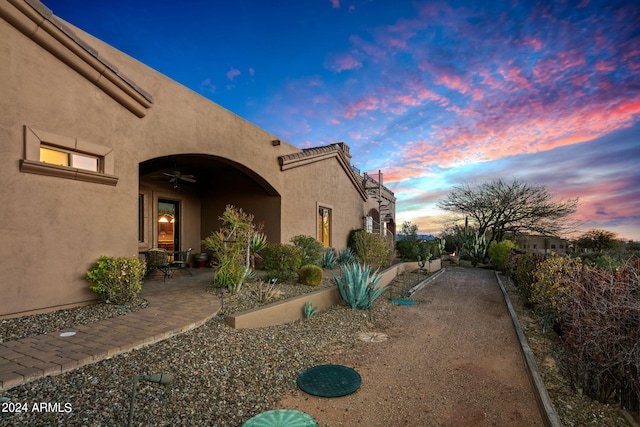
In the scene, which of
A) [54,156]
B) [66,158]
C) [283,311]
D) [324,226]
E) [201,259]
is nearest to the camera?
[54,156]

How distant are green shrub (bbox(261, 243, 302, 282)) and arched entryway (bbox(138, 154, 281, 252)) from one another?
2.56 metres

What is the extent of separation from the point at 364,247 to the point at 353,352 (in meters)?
7.13

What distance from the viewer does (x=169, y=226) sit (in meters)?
11.1

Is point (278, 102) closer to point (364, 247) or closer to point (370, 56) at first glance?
point (370, 56)

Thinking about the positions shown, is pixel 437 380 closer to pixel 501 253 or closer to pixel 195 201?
pixel 195 201

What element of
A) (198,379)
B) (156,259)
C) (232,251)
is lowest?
(198,379)

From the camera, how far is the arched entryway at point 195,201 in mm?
10094

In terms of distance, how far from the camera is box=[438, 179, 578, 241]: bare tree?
1750 cm

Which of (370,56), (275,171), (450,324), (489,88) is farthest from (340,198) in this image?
(450,324)

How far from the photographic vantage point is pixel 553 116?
30.6 feet

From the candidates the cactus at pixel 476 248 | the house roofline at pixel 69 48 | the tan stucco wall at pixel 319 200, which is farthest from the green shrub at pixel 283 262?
the cactus at pixel 476 248

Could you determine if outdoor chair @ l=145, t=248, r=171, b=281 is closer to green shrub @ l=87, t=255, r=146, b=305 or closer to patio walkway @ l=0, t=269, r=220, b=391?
patio walkway @ l=0, t=269, r=220, b=391

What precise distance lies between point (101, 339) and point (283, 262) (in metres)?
4.46

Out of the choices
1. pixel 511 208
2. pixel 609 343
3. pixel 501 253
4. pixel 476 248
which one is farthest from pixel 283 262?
pixel 511 208
